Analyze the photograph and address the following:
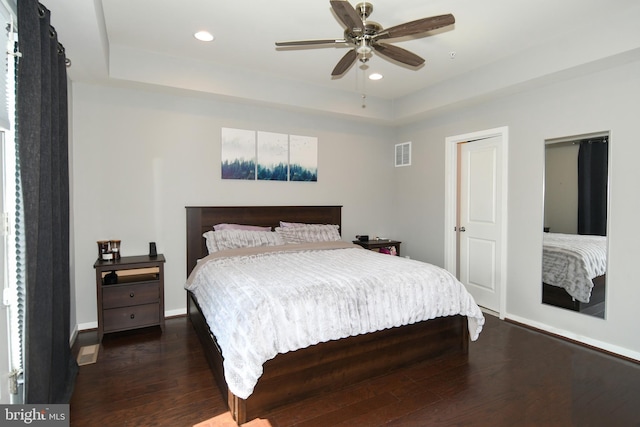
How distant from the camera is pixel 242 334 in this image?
2006 mm

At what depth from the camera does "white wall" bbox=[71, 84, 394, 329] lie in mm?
3469

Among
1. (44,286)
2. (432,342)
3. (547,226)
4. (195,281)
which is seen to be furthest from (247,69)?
(547,226)

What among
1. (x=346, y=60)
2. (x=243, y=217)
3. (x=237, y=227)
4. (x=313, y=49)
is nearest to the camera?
(x=346, y=60)

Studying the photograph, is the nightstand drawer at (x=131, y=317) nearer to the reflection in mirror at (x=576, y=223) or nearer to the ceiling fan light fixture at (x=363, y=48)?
the ceiling fan light fixture at (x=363, y=48)

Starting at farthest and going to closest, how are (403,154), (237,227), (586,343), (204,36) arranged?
(403,154) → (237,227) → (586,343) → (204,36)

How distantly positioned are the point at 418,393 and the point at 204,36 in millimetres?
3381

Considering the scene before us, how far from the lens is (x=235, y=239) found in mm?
3752

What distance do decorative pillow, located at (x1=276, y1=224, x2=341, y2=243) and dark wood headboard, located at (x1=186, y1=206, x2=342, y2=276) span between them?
20 centimetres

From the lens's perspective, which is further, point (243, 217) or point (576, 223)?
point (243, 217)

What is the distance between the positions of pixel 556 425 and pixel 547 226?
2068 mm

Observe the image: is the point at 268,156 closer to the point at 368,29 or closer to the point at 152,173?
the point at 152,173

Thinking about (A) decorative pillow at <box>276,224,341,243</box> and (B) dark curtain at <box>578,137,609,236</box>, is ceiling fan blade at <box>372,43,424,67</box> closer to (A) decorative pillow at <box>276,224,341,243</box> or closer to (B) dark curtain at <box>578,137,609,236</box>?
(B) dark curtain at <box>578,137,609,236</box>
